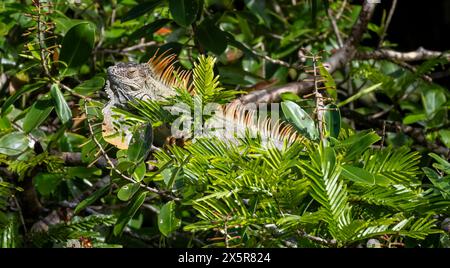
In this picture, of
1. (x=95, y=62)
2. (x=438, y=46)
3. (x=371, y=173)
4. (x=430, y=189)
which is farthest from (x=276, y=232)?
(x=438, y=46)

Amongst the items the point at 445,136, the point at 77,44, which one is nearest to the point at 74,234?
the point at 77,44

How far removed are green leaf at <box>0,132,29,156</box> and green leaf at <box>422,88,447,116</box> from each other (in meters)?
1.83

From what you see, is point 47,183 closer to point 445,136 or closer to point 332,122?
point 332,122

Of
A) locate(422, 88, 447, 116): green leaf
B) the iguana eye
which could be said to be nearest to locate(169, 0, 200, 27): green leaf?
the iguana eye

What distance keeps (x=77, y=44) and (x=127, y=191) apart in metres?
0.78

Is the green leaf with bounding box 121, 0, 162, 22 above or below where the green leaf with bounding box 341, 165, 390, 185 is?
above

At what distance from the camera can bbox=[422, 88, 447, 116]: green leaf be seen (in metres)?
3.49

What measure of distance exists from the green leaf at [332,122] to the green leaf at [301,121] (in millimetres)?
51

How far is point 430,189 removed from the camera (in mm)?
1989

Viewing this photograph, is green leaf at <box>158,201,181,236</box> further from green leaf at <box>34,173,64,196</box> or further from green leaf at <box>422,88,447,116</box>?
green leaf at <box>422,88,447,116</box>

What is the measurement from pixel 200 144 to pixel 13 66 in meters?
1.70

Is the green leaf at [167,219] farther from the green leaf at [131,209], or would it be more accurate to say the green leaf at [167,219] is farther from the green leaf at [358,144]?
the green leaf at [358,144]

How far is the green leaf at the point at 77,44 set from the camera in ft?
8.22

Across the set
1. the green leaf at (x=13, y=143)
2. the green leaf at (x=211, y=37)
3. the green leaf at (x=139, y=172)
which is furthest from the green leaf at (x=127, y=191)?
the green leaf at (x=211, y=37)
